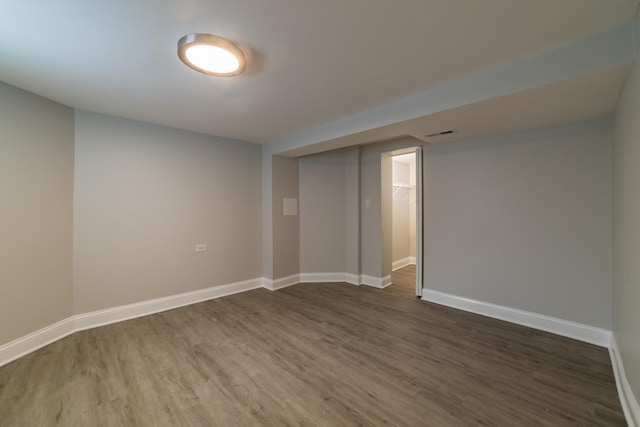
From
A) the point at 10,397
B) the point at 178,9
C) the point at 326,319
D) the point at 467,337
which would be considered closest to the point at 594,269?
the point at 467,337

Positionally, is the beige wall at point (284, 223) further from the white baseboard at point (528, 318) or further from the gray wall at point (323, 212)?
the white baseboard at point (528, 318)

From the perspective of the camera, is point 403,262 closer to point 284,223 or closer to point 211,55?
point 284,223

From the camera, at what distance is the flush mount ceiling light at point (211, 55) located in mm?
1654

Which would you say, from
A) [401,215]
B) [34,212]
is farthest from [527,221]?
[34,212]

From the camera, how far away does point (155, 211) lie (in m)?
3.40

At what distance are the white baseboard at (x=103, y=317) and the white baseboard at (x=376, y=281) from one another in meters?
2.02

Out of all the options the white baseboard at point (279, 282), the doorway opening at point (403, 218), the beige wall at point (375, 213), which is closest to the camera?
the white baseboard at point (279, 282)

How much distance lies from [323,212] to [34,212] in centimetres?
369

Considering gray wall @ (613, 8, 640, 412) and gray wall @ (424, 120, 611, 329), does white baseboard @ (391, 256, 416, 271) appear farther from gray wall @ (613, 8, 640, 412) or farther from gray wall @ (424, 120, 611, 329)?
gray wall @ (613, 8, 640, 412)

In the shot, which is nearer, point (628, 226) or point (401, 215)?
point (628, 226)

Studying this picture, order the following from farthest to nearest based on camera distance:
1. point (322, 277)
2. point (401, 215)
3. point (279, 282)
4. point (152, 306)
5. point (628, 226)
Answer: point (401, 215), point (322, 277), point (279, 282), point (152, 306), point (628, 226)

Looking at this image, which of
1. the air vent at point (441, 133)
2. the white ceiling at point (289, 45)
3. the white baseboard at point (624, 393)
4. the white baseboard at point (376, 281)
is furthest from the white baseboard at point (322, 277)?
the white baseboard at point (624, 393)

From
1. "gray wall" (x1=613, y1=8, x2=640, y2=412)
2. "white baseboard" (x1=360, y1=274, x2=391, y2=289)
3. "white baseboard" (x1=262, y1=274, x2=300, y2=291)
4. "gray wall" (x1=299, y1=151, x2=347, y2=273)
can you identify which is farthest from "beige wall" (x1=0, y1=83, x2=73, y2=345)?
"gray wall" (x1=613, y1=8, x2=640, y2=412)

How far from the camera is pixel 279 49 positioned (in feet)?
5.92
